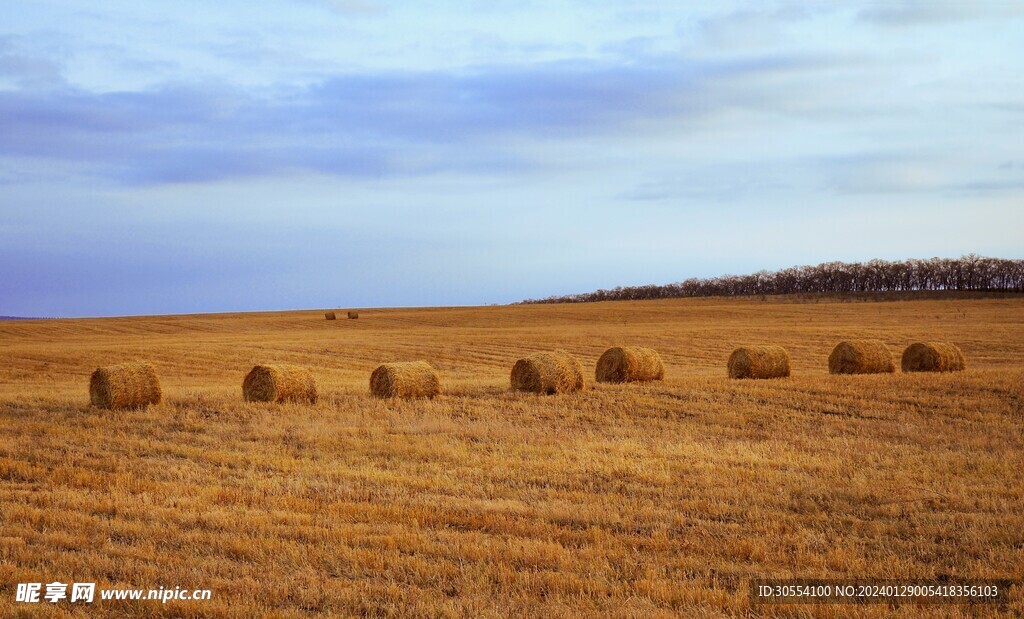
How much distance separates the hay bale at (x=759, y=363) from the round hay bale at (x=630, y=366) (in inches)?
85.6

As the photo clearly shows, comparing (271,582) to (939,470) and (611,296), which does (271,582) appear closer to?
(939,470)

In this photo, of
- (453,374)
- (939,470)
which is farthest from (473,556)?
(453,374)

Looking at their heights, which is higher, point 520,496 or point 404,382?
point 404,382

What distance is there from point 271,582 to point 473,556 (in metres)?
1.56

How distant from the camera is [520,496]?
909 centimetres

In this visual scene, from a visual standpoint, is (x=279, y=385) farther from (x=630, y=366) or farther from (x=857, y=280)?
(x=857, y=280)

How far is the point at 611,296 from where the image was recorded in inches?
4596

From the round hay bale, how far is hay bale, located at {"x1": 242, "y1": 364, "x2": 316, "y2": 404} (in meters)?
7.08

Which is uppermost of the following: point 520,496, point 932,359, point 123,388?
point 123,388

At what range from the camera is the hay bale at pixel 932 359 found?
2264 cm

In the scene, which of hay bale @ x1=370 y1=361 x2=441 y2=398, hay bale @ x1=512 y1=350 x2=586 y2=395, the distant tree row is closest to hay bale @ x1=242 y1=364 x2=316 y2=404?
hay bale @ x1=370 y1=361 x2=441 y2=398

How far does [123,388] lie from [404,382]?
17.1ft

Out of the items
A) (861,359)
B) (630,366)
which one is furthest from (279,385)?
(861,359)

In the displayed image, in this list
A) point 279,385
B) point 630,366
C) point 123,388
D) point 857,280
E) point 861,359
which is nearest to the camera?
point 123,388
